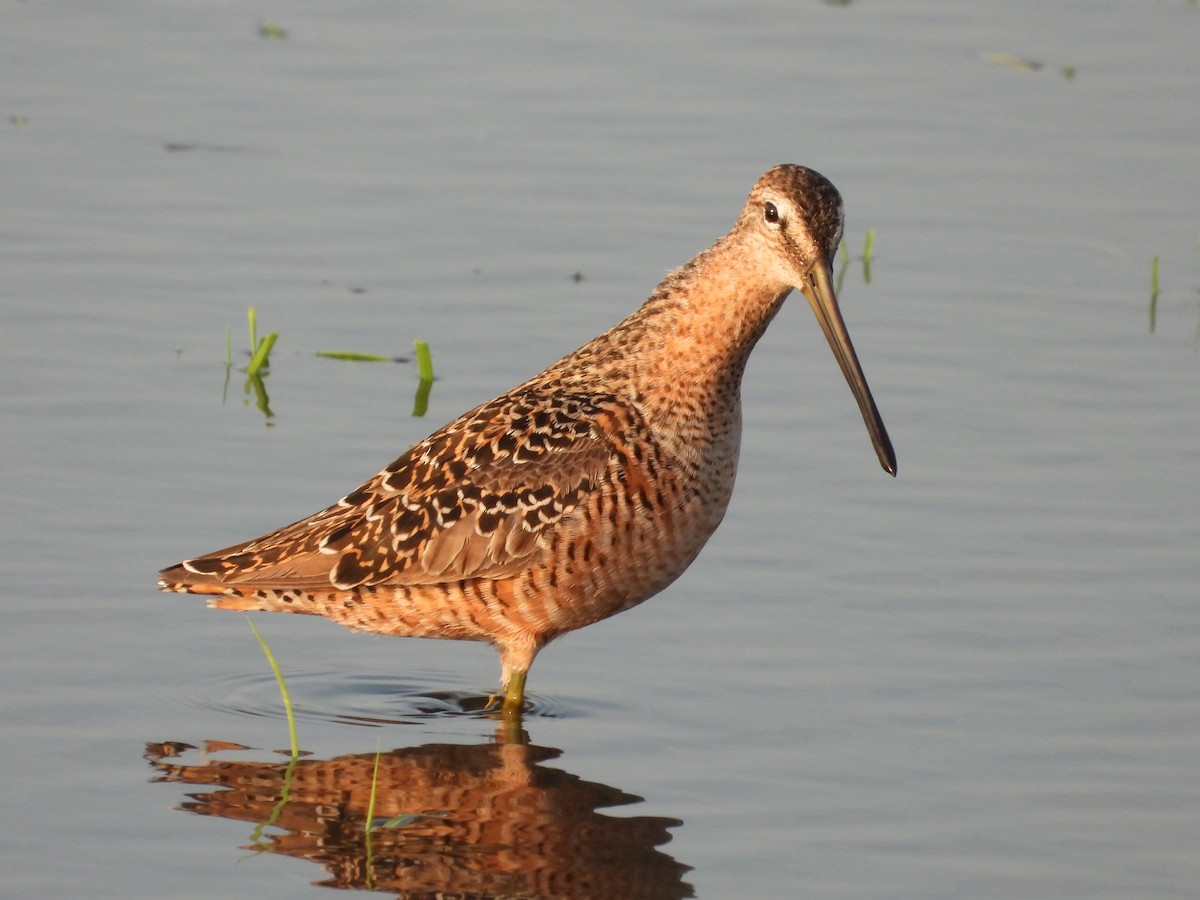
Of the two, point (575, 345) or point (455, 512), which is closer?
point (455, 512)

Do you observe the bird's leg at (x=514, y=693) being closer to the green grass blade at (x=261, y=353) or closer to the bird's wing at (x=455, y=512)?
the bird's wing at (x=455, y=512)

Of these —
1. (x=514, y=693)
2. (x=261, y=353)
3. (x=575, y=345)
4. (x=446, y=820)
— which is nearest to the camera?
(x=446, y=820)

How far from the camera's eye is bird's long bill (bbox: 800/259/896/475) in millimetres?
7609

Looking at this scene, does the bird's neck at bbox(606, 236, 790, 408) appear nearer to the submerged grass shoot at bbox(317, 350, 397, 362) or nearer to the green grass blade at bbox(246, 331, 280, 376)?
the green grass blade at bbox(246, 331, 280, 376)

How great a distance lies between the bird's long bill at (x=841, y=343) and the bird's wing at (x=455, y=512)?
754 millimetres

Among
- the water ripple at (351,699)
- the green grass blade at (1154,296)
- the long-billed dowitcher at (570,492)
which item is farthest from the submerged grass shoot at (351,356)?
the green grass blade at (1154,296)

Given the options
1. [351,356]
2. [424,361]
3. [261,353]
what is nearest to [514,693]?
[424,361]

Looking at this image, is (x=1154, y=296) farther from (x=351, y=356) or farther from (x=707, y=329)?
(x=707, y=329)

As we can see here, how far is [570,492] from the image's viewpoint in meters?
7.39

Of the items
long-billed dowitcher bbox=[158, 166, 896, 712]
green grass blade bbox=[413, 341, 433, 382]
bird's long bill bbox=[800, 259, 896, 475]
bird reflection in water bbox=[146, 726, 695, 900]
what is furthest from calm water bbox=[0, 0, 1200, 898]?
bird's long bill bbox=[800, 259, 896, 475]

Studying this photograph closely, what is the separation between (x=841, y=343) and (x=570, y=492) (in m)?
1.10

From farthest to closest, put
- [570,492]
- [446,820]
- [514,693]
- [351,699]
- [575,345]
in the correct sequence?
[575,345] < [351,699] < [514,693] < [570,492] < [446,820]

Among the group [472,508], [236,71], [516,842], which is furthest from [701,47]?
[516,842]

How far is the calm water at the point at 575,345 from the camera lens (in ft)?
22.2
